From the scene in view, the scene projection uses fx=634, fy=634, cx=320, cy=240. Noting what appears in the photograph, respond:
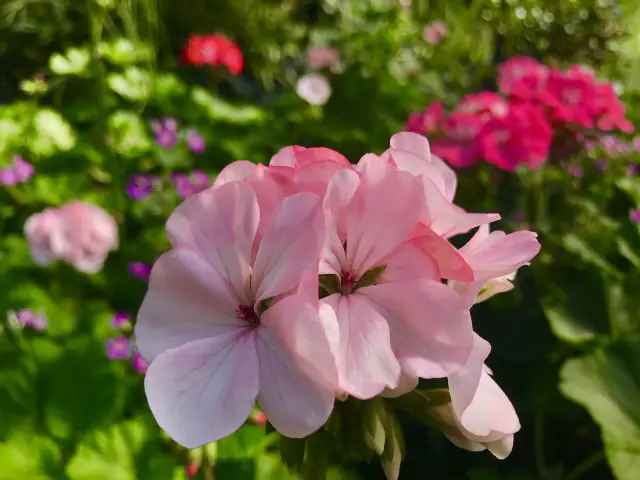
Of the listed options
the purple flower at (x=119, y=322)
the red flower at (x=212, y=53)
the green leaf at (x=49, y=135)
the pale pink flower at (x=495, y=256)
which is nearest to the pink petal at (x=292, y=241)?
the pale pink flower at (x=495, y=256)

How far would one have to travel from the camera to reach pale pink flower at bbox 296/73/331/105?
2.36m

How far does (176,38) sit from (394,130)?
2.29 m

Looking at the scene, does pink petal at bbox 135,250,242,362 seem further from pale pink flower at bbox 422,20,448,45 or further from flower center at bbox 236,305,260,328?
pale pink flower at bbox 422,20,448,45

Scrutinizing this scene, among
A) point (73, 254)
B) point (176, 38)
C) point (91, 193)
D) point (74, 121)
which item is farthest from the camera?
point (176, 38)

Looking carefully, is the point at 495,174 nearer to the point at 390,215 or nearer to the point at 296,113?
the point at 296,113

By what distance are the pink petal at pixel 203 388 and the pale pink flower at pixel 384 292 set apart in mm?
64

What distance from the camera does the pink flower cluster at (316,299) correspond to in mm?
391

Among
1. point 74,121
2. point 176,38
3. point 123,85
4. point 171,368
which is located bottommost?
point 176,38

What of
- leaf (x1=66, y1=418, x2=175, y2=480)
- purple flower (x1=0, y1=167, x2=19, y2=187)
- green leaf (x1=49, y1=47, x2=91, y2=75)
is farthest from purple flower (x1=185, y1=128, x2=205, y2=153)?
leaf (x1=66, y1=418, x2=175, y2=480)

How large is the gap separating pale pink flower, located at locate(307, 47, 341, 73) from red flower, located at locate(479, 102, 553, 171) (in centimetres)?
143

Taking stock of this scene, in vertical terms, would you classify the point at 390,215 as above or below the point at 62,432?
above

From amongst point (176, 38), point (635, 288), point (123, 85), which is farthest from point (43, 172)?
point (176, 38)

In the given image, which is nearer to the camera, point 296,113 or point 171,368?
point 171,368

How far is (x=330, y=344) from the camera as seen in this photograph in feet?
1.22
